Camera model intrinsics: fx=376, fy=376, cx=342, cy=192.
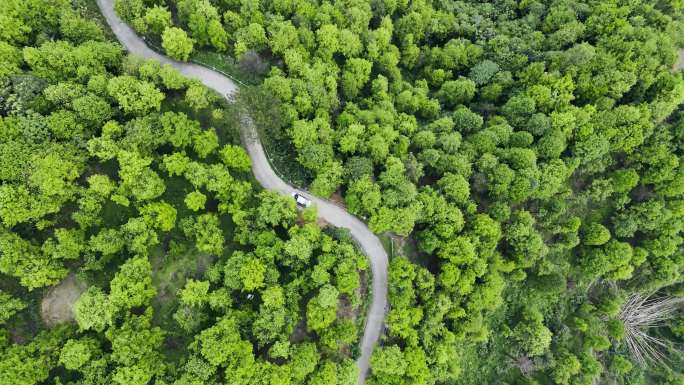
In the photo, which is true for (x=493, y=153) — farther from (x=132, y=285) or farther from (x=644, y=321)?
(x=132, y=285)

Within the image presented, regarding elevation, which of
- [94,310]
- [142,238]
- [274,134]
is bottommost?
[94,310]

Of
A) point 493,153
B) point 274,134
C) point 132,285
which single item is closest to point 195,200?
point 132,285

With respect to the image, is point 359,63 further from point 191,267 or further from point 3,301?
point 3,301

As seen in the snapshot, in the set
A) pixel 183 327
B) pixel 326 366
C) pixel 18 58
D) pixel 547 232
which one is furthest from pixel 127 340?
pixel 547 232

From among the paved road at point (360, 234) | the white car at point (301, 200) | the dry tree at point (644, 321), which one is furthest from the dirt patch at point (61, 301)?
the dry tree at point (644, 321)

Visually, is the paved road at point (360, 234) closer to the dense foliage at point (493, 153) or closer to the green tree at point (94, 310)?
the dense foliage at point (493, 153)

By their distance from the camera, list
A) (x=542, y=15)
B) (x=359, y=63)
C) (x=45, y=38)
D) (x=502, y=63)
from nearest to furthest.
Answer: (x=45, y=38)
(x=359, y=63)
(x=502, y=63)
(x=542, y=15)

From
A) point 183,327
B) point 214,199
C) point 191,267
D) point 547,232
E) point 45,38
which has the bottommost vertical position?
point 183,327

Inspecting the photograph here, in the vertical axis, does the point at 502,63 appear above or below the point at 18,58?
above
